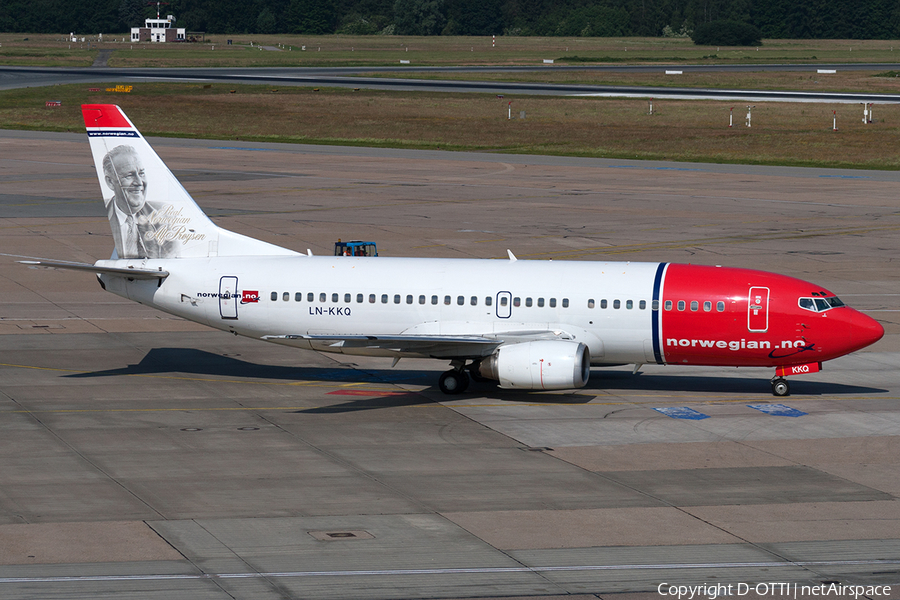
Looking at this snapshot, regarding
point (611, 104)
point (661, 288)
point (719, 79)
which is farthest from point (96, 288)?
point (719, 79)

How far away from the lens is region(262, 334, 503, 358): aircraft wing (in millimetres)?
34469

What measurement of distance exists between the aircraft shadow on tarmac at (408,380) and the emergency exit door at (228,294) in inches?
108

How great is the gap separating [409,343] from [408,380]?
4.27m

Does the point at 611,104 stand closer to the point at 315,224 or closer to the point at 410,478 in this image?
the point at 315,224

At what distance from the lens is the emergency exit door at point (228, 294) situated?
123 ft

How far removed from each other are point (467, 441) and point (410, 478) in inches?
144

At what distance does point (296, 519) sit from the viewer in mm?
25141

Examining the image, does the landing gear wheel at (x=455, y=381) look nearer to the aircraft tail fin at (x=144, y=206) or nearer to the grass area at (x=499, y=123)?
the aircraft tail fin at (x=144, y=206)

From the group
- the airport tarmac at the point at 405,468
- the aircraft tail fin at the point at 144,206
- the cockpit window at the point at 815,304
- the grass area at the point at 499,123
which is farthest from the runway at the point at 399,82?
the aircraft tail fin at the point at 144,206

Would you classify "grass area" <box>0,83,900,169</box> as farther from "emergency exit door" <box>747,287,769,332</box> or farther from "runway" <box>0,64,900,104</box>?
"emergency exit door" <box>747,287,769,332</box>

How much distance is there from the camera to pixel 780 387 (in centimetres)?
3681

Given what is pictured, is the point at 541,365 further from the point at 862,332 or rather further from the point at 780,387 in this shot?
the point at 862,332

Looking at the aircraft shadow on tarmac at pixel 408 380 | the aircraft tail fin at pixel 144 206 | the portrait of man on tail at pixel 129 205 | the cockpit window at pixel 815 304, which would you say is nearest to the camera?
the cockpit window at pixel 815 304

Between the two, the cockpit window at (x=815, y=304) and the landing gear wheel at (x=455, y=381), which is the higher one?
the cockpit window at (x=815, y=304)
